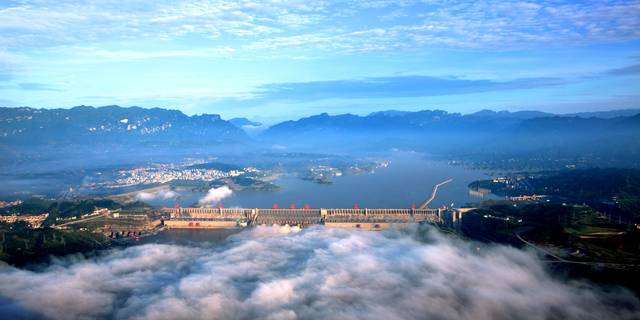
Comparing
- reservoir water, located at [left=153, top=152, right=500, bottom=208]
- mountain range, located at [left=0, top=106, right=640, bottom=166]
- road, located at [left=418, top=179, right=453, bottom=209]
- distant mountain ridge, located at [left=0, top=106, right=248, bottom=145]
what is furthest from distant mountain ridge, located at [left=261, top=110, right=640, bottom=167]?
distant mountain ridge, located at [left=0, top=106, right=248, bottom=145]

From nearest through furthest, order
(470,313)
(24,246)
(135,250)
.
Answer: (470,313), (135,250), (24,246)

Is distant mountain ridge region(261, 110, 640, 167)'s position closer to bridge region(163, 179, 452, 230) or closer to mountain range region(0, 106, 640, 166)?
mountain range region(0, 106, 640, 166)

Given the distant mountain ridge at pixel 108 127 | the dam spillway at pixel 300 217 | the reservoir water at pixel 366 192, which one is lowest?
Result: the dam spillway at pixel 300 217

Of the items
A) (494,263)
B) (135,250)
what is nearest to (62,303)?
(135,250)

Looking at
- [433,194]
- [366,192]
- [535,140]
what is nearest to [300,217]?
[366,192]

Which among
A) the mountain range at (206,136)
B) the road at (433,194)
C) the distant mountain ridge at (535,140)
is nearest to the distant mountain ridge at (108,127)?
the mountain range at (206,136)

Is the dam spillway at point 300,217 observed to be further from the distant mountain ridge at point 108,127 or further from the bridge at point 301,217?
the distant mountain ridge at point 108,127

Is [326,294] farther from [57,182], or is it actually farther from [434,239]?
[57,182]

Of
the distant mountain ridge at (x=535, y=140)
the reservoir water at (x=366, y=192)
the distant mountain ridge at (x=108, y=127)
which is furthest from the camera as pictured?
the distant mountain ridge at (x=108, y=127)

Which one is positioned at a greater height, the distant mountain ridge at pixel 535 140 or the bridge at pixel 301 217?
the distant mountain ridge at pixel 535 140
